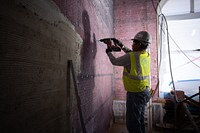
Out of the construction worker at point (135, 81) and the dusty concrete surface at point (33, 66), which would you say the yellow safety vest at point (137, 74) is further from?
the dusty concrete surface at point (33, 66)

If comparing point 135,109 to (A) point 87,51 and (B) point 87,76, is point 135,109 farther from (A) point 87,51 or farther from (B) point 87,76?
(A) point 87,51

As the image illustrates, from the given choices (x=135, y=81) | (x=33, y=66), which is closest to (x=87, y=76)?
(x=135, y=81)

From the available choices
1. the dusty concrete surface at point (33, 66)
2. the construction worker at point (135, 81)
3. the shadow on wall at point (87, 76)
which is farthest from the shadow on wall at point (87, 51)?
the dusty concrete surface at point (33, 66)

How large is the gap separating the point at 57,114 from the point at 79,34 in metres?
0.91

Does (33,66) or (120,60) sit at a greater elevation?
→ (120,60)

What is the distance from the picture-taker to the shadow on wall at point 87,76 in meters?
1.88

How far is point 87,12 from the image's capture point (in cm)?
210

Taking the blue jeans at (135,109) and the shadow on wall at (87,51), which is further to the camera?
the blue jeans at (135,109)

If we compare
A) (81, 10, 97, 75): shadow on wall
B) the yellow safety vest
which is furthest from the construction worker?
(81, 10, 97, 75): shadow on wall

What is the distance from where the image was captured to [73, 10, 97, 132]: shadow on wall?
188cm

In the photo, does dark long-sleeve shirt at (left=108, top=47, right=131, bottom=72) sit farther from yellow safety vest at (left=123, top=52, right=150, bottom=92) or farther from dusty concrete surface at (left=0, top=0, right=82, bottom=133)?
dusty concrete surface at (left=0, top=0, right=82, bottom=133)

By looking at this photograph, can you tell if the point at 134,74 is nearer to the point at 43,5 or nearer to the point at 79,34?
the point at 79,34

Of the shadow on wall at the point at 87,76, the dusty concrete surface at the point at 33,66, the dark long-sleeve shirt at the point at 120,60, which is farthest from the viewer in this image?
the dark long-sleeve shirt at the point at 120,60

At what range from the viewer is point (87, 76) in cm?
207
